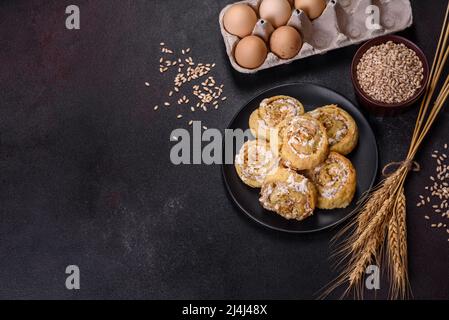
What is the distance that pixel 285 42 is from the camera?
3242mm

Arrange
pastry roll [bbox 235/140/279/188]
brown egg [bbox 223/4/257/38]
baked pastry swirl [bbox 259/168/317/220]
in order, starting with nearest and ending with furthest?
1. baked pastry swirl [bbox 259/168/317/220]
2. pastry roll [bbox 235/140/279/188]
3. brown egg [bbox 223/4/257/38]

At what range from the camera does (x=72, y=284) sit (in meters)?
3.23

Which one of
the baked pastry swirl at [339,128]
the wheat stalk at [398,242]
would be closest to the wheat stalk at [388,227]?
the wheat stalk at [398,242]

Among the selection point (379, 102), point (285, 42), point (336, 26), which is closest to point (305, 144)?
point (379, 102)

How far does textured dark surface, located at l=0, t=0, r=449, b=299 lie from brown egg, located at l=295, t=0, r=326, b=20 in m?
0.24

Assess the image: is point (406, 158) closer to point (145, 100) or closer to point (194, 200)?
Answer: point (194, 200)

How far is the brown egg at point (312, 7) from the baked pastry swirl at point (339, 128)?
1.81 ft

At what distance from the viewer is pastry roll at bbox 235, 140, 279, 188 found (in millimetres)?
3072

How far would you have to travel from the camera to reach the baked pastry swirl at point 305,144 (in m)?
→ 2.96

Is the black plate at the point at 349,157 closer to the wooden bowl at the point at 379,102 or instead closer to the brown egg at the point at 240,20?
the wooden bowl at the point at 379,102

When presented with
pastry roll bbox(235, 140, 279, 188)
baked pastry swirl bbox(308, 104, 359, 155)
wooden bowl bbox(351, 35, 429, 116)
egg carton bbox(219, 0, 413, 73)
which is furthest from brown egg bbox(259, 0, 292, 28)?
pastry roll bbox(235, 140, 279, 188)

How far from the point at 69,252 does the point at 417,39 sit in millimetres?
2162

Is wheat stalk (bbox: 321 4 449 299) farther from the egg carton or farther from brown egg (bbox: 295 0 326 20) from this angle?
brown egg (bbox: 295 0 326 20)
